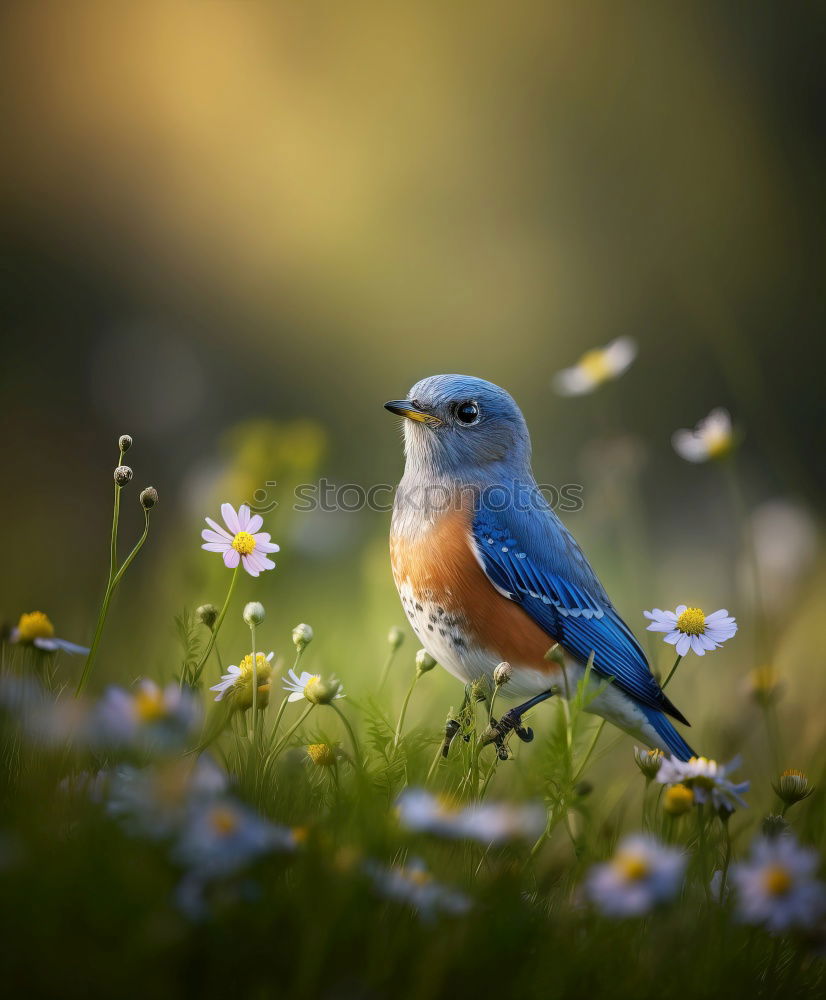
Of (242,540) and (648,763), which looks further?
(242,540)

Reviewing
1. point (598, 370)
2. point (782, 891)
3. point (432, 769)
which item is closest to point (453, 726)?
point (432, 769)

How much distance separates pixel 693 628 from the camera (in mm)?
2270

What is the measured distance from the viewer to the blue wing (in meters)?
3.09

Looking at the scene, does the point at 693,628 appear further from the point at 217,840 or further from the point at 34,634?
the point at 34,634

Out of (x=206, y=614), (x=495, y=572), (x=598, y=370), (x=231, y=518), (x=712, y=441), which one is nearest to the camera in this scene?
(x=206, y=614)

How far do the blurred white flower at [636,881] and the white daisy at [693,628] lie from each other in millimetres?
889

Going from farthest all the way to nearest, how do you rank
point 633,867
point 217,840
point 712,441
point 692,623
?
point 712,441 < point 692,623 < point 633,867 < point 217,840

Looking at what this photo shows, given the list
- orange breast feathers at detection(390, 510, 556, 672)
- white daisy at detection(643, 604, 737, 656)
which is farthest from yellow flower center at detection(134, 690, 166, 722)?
orange breast feathers at detection(390, 510, 556, 672)

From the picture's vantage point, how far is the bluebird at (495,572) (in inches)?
116

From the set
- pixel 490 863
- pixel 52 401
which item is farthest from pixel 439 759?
pixel 52 401

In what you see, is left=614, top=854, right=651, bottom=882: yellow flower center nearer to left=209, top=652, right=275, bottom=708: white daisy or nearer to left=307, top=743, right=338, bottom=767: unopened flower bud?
left=307, top=743, right=338, bottom=767: unopened flower bud

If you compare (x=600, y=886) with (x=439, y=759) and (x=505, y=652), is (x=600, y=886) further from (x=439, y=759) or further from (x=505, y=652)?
(x=505, y=652)

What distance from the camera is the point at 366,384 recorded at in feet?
23.6

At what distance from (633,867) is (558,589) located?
1.91 m
